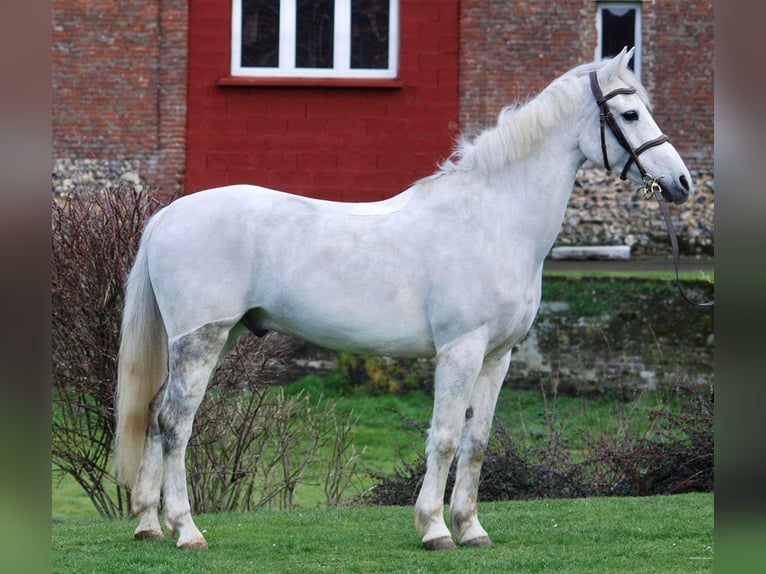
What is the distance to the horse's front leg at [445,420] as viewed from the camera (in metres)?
5.40

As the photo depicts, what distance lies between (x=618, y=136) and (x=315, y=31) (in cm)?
1232

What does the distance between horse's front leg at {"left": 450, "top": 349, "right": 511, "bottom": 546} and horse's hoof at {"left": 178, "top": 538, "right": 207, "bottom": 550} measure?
1.33 metres

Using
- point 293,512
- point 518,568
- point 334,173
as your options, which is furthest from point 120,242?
point 334,173

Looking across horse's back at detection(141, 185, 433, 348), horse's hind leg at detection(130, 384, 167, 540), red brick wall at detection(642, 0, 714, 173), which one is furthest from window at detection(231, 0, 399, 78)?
horse's hind leg at detection(130, 384, 167, 540)

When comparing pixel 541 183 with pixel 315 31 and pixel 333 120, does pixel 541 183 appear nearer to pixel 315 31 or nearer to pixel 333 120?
pixel 333 120

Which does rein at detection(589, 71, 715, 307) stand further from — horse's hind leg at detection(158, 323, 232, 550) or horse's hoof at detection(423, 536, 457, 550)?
horse's hind leg at detection(158, 323, 232, 550)

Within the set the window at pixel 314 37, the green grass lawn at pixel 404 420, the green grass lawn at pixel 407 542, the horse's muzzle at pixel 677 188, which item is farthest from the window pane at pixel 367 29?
the horse's muzzle at pixel 677 188

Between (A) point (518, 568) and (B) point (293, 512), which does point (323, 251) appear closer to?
(A) point (518, 568)

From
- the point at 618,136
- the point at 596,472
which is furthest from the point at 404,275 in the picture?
the point at 596,472

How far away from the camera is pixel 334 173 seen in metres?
17.3

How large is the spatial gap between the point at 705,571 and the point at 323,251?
243 cm

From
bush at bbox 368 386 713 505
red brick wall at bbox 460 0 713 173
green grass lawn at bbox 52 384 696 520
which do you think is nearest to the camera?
bush at bbox 368 386 713 505

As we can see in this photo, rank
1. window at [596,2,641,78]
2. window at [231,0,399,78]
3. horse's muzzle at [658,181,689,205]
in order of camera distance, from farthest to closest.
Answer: window at [596,2,641,78] → window at [231,0,399,78] → horse's muzzle at [658,181,689,205]

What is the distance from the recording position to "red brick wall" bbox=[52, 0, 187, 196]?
1744 cm
